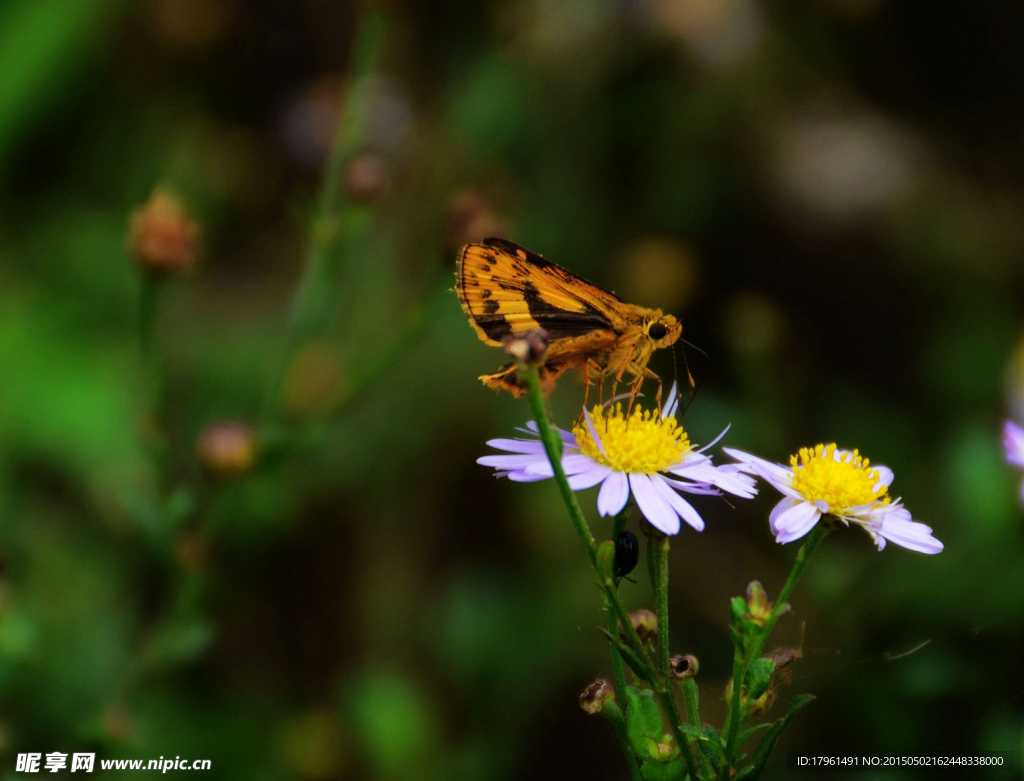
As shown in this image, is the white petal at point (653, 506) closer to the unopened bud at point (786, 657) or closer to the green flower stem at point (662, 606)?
the green flower stem at point (662, 606)

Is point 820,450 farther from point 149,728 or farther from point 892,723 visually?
point 149,728

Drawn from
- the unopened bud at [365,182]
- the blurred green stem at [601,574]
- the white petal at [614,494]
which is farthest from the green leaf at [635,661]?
the unopened bud at [365,182]

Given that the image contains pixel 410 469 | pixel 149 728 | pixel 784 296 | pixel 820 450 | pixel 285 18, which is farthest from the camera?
pixel 285 18

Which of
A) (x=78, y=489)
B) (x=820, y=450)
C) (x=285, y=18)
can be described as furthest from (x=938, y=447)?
(x=285, y=18)

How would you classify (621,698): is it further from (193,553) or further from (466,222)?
(466,222)

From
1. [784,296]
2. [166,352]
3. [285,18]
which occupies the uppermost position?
[285,18]

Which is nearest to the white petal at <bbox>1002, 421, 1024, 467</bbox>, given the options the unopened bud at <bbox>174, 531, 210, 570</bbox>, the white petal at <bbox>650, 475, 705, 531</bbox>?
the white petal at <bbox>650, 475, 705, 531</bbox>

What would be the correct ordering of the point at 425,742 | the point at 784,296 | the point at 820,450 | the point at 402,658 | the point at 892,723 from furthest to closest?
the point at 784,296 → the point at 402,658 → the point at 425,742 → the point at 892,723 → the point at 820,450
